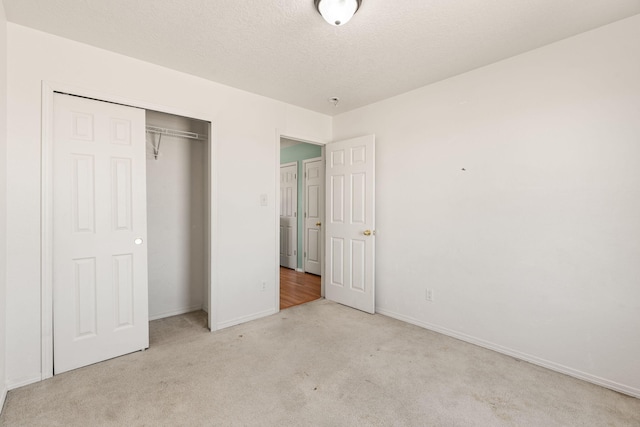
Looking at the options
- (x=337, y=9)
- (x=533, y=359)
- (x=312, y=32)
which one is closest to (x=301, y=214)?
(x=312, y=32)

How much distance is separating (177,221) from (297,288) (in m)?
1.99

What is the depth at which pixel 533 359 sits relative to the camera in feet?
7.94

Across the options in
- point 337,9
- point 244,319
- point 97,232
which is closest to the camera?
point 337,9

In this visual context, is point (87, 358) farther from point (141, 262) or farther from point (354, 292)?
point (354, 292)

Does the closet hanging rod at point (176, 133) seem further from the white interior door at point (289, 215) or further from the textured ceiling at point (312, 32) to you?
the white interior door at point (289, 215)

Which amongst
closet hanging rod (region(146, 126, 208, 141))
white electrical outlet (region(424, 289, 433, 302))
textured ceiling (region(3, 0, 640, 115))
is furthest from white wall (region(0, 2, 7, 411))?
white electrical outlet (region(424, 289, 433, 302))

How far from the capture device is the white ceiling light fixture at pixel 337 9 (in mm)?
1733

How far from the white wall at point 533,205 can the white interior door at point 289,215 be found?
2758mm

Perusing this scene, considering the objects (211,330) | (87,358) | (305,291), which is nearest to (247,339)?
(211,330)

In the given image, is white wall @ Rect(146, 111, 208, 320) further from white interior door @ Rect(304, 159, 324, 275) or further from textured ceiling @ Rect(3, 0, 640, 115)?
white interior door @ Rect(304, 159, 324, 275)

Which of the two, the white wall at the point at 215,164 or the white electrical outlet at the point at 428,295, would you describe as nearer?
the white wall at the point at 215,164

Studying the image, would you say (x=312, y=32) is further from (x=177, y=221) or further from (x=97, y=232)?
(x=177, y=221)

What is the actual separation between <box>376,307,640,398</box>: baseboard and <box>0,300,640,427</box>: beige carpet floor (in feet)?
0.19

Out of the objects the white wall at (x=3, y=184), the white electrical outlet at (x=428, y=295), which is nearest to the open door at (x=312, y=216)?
the white electrical outlet at (x=428, y=295)
